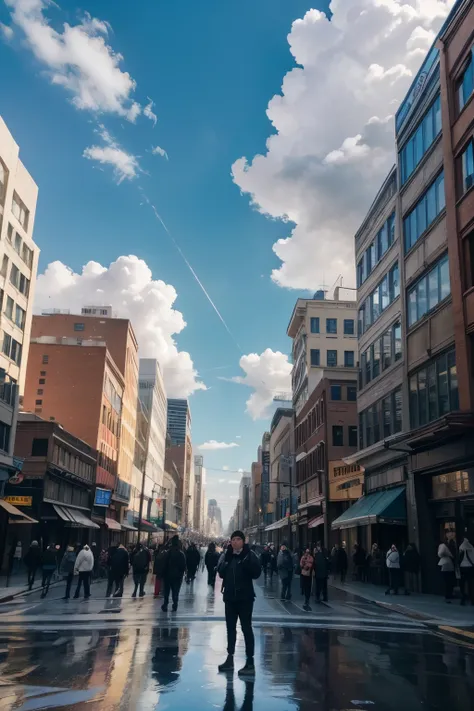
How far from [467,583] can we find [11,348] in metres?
32.2

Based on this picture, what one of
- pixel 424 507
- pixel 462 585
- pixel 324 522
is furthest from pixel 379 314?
pixel 324 522

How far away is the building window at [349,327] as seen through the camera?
2763 inches

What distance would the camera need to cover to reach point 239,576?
9.07 metres

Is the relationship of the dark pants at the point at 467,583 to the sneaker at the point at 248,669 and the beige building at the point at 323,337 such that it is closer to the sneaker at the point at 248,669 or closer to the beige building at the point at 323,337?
the sneaker at the point at 248,669

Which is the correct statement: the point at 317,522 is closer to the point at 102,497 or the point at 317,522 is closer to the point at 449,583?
the point at 102,497

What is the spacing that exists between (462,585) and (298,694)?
48.1ft

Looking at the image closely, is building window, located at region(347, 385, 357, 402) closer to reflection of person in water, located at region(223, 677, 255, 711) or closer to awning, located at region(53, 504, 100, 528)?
awning, located at region(53, 504, 100, 528)

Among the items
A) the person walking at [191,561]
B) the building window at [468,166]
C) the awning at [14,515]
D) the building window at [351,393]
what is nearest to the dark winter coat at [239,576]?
the building window at [468,166]

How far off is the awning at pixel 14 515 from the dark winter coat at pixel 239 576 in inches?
1177

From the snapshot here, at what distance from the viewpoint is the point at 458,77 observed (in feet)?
78.3

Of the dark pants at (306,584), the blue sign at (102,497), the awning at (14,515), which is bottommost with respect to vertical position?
the dark pants at (306,584)

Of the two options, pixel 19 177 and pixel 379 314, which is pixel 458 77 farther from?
pixel 19 177

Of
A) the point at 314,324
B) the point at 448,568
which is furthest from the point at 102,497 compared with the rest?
the point at 448,568

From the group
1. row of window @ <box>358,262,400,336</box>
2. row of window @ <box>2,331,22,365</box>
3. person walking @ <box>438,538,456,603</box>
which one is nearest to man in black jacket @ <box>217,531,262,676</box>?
person walking @ <box>438,538,456,603</box>
